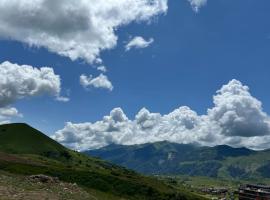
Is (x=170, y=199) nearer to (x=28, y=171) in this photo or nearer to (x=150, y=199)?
(x=150, y=199)

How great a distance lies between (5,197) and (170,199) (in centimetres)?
9251

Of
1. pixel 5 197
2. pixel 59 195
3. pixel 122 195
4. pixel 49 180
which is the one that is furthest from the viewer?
pixel 122 195

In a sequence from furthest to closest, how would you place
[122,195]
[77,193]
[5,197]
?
[122,195] < [77,193] < [5,197]

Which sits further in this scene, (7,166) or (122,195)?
(7,166)

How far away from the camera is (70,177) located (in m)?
145

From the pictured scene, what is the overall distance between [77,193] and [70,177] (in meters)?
61.4

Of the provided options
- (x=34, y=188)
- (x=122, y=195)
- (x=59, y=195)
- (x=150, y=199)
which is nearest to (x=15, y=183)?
(x=34, y=188)

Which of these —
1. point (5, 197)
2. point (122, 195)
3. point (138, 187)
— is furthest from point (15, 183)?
point (138, 187)

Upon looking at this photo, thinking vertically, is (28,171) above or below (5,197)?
above

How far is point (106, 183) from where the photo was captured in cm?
14138

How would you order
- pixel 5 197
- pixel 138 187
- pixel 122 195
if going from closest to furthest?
1. pixel 5 197
2. pixel 122 195
3. pixel 138 187

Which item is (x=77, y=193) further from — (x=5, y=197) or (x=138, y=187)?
(x=138, y=187)

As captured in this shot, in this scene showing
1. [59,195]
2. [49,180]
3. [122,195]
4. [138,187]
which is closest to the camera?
[59,195]

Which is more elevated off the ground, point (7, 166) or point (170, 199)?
point (7, 166)
